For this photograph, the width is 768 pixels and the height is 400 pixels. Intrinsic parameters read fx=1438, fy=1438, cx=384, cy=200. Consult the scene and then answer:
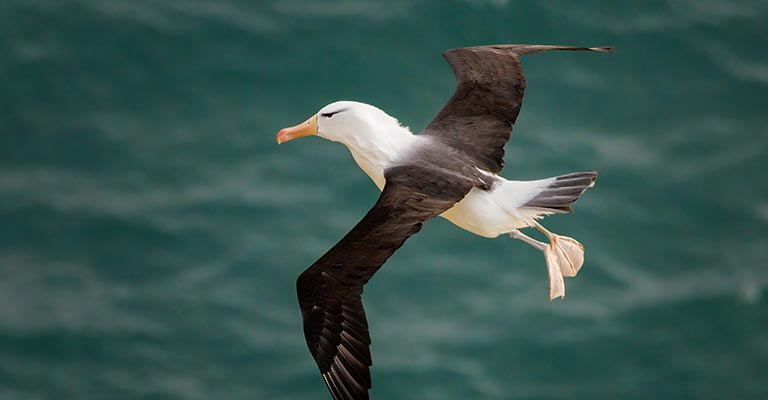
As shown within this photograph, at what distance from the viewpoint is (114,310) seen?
57.6ft

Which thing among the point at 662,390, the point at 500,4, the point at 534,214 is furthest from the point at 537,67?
the point at 534,214

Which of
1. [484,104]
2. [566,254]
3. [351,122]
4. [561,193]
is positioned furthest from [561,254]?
[351,122]

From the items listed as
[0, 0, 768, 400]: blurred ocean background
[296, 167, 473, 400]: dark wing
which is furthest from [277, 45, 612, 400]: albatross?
[0, 0, 768, 400]: blurred ocean background

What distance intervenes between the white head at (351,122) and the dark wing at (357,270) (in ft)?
1.48

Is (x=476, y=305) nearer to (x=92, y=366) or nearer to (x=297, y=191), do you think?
(x=297, y=191)

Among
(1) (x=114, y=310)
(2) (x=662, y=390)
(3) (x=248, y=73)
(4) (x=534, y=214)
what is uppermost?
(3) (x=248, y=73)

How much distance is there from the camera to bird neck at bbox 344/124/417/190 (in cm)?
1036

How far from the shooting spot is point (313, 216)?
17.3 meters

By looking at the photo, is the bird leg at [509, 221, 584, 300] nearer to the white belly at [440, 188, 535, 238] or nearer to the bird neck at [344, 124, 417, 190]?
the white belly at [440, 188, 535, 238]

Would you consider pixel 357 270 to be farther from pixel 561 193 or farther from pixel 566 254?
pixel 566 254

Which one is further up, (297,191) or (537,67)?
(537,67)

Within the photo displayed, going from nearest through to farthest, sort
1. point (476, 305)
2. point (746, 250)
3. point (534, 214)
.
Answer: point (534, 214) → point (476, 305) → point (746, 250)

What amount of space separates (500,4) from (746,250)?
446 centimetres

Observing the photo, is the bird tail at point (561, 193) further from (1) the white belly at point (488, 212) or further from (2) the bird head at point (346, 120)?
(2) the bird head at point (346, 120)
